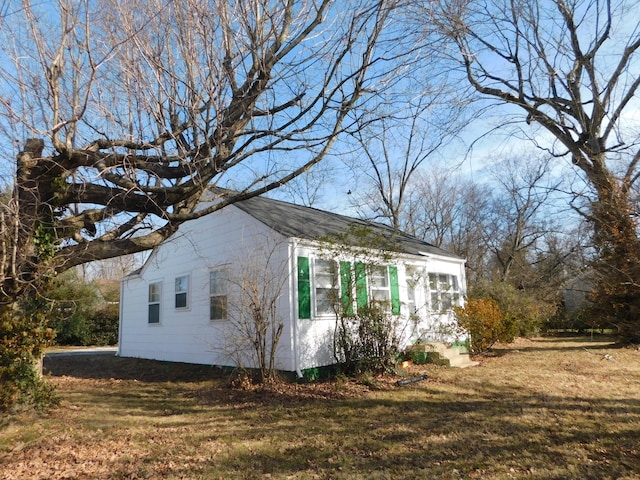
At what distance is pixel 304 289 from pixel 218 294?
2.61 metres

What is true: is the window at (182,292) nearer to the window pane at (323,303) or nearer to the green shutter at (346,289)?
the window pane at (323,303)

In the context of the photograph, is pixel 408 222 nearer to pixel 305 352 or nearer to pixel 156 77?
pixel 305 352

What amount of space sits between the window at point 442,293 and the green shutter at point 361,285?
259 centimetres

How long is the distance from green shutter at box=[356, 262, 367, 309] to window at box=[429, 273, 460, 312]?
2.59 m

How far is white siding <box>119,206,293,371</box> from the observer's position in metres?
9.41

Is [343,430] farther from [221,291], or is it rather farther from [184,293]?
[184,293]

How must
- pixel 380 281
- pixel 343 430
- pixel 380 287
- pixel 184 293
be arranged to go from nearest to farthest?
pixel 343 430, pixel 380 287, pixel 380 281, pixel 184 293

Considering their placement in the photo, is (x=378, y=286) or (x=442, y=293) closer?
(x=378, y=286)

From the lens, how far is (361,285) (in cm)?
932

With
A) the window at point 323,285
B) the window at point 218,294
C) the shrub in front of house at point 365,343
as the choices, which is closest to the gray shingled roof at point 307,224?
the window at point 323,285

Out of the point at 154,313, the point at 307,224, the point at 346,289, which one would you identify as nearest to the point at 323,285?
the point at 346,289

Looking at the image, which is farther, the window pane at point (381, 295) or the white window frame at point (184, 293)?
the white window frame at point (184, 293)

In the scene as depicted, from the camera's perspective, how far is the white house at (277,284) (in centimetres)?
894

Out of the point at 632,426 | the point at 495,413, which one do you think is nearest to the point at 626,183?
the point at 632,426
